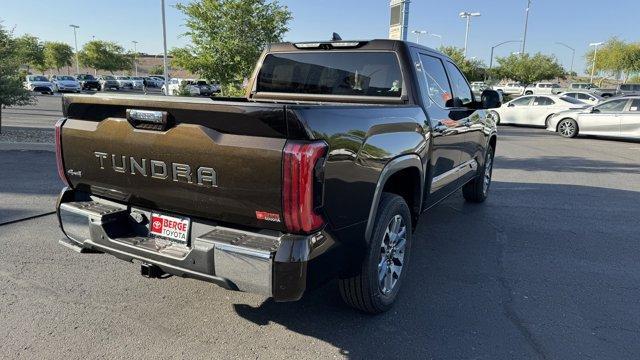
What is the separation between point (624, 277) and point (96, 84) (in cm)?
4742

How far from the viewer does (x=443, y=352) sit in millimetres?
2896

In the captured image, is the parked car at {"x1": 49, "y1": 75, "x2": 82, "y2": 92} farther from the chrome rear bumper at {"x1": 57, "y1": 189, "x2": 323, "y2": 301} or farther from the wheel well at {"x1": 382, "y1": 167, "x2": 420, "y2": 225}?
the wheel well at {"x1": 382, "y1": 167, "x2": 420, "y2": 225}

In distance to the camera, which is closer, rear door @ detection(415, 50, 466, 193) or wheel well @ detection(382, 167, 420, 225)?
wheel well @ detection(382, 167, 420, 225)

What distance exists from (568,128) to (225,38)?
1231cm

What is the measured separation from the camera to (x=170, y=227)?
2.83m

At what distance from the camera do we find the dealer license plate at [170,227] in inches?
109

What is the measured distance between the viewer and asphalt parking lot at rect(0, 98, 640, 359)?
9.61ft

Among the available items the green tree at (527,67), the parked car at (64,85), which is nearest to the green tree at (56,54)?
the parked car at (64,85)

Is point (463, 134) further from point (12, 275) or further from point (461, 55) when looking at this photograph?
point (461, 55)

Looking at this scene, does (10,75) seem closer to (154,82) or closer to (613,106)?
(613,106)

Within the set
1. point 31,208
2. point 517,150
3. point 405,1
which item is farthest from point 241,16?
point 31,208

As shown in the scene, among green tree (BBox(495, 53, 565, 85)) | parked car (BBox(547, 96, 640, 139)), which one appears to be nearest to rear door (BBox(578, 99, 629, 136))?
parked car (BBox(547, 96, 640, 139))

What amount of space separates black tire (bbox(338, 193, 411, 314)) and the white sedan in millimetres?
16283

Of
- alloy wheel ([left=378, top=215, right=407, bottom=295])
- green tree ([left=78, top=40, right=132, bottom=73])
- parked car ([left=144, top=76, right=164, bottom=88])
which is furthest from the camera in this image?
green tree ([left=78, top=40, right=132, bottom=73])
